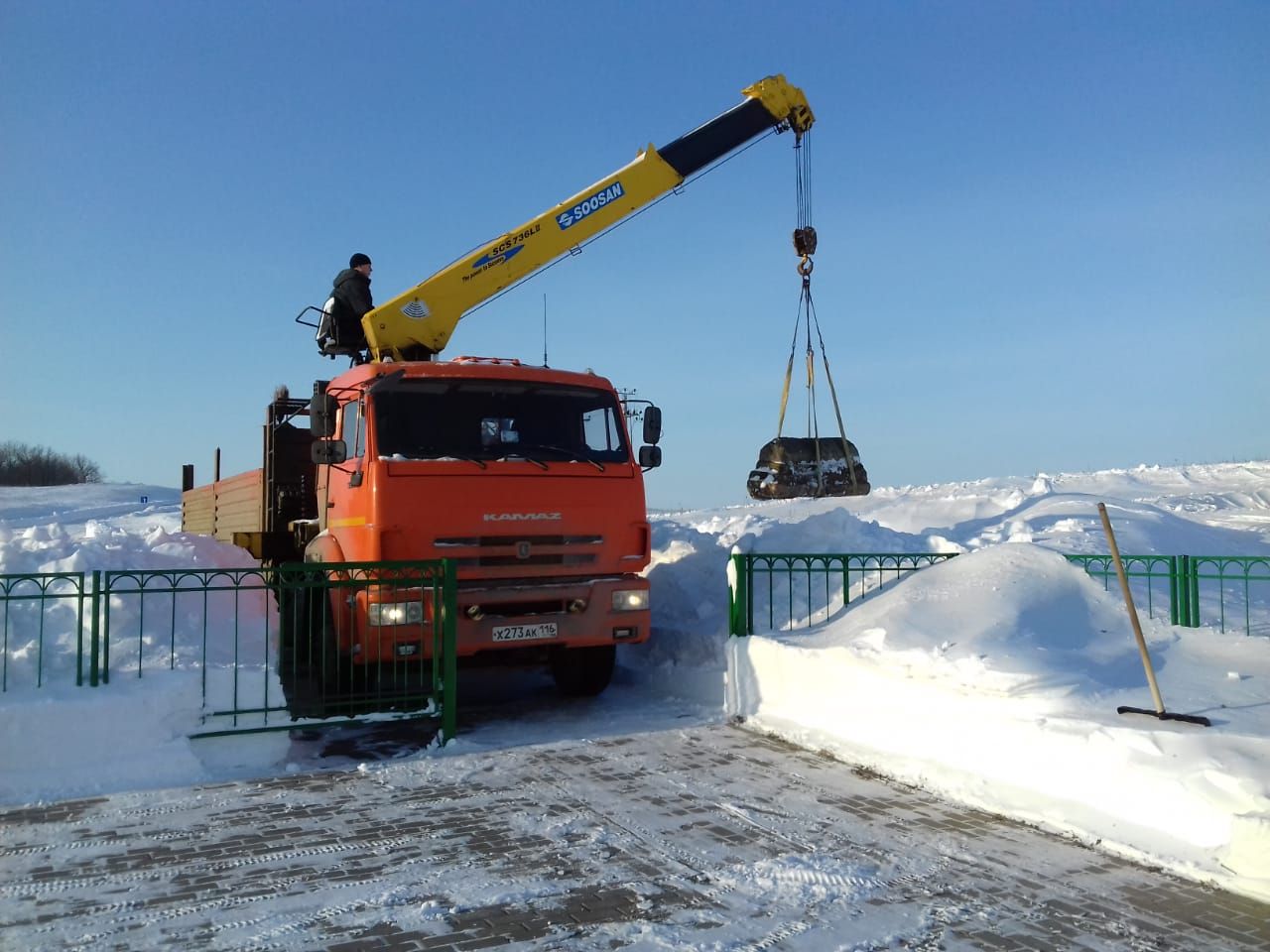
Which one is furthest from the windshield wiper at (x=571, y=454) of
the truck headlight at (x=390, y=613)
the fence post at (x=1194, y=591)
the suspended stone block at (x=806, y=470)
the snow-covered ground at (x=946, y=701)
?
the suspended stone block at (x=806, y=470)

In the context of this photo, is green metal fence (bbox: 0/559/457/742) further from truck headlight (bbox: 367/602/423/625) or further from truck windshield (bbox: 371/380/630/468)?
truck windshield (bbox: 371/380/630/468)

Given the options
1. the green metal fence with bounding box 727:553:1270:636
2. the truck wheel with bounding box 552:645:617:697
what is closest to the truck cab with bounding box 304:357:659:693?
the truck wheel with bounding box 552:645:617:697

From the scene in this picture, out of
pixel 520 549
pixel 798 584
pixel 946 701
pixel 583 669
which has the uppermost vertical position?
pixel 520 549

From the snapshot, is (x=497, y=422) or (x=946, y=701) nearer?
(x=946, y=701)

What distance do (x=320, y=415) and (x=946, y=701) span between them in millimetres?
5172

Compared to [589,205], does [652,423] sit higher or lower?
lower

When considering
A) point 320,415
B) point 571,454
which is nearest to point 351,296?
point 320,415

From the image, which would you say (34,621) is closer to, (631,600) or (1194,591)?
(631,600)

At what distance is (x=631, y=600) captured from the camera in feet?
26.6

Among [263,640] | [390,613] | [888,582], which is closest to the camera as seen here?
[390,613]

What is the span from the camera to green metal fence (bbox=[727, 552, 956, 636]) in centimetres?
866

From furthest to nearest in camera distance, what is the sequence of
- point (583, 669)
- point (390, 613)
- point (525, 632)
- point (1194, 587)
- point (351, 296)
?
1. point (351, 296)
2. point (1194, 587)
3. point (583, 669)
4. point (525, 632)
5. point (390, 613)

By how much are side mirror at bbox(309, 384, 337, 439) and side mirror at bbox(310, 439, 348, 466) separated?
0.10 meters

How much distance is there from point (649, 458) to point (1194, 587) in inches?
212
